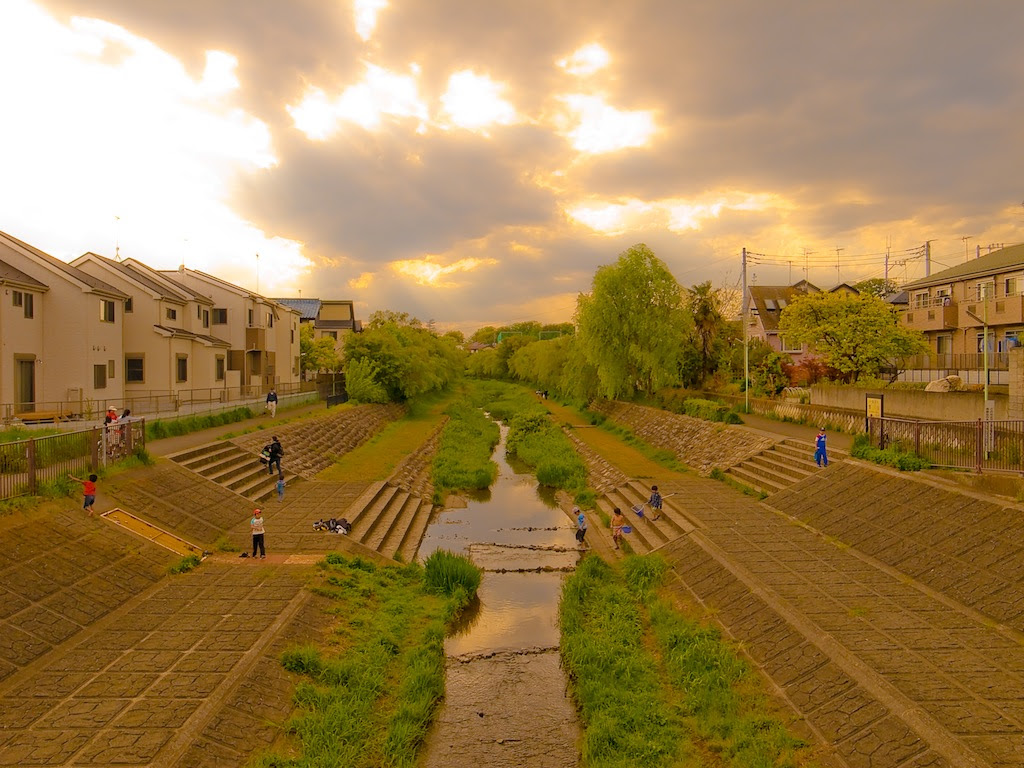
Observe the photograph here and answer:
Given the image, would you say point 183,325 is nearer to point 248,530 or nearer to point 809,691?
point 248,530

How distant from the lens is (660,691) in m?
11.6

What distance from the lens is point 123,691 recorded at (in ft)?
31.4

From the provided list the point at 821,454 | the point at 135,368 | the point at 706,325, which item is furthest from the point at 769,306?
the point at 135,368

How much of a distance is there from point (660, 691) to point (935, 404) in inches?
764

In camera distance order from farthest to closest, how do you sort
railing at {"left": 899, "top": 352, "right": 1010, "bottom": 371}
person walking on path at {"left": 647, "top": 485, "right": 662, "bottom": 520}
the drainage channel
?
railing at {"left": 899, "top": 352, "right": 1010, "bottom": 371} < person walking on path at {"left": 647, "top": 485, "right": 662, "bottom": 520} < the drainage channel

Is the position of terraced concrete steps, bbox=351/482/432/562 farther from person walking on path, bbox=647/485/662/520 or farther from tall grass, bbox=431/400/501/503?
person walking on path, bbox=647/485/662/520

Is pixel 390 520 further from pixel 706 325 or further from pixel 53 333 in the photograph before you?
pixel 706 325

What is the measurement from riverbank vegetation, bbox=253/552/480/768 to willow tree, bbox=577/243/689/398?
30.3m

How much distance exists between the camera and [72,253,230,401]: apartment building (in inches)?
1437

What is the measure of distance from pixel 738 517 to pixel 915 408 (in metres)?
11.1

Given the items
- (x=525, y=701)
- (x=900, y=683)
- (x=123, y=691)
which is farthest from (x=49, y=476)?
(x=900, y=683)

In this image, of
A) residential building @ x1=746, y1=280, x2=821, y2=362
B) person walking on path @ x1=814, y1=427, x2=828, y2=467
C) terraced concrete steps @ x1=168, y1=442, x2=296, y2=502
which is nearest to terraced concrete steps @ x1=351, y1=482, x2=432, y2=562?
terraced concrete steps @ x1=168, y1=442, x2=296, y2=502

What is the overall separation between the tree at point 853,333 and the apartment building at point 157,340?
34.9m

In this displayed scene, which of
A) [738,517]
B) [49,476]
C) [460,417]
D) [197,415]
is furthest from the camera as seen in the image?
[460,417]
